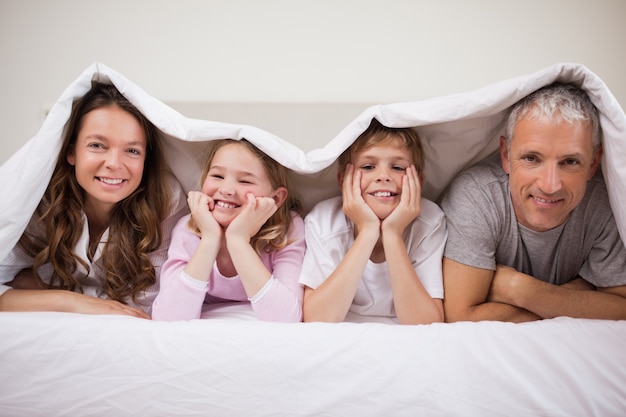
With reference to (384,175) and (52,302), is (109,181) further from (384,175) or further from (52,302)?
(384,175)

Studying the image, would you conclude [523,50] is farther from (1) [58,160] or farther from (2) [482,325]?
(1) [58,160]

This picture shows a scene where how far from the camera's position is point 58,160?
3.69 feet

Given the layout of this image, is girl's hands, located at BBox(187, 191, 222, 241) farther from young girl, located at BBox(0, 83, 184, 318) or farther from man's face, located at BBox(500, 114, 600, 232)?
man's face, located at BBox(500, 114, 600, 232)

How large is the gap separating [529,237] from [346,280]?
432mm

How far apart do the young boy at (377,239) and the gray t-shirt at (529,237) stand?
2.3 inches

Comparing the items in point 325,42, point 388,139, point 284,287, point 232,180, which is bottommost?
point 284,287

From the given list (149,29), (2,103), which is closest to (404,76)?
(149,29)

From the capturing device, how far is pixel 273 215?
1.20 meters

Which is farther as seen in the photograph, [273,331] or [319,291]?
[319,291]

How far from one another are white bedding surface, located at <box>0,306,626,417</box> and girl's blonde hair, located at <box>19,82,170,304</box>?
277 millimetres

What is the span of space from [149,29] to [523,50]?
1.31m

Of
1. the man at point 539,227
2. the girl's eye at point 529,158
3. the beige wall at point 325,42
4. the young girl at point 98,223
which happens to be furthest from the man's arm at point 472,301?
the beige wall at point 325,42

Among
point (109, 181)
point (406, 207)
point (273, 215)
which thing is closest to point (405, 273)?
point (406, 207)

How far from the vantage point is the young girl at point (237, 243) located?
1.03 meters
